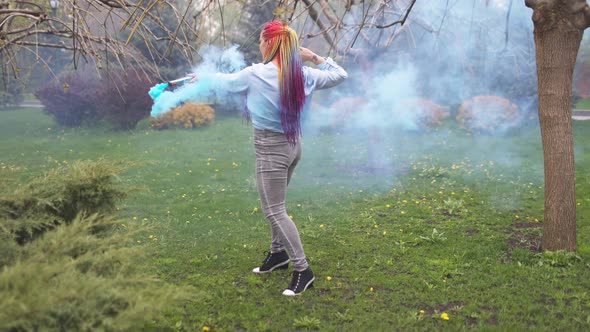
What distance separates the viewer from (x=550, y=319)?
124 inches

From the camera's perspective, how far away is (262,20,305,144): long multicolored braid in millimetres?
3336

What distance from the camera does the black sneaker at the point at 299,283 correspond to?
3.56 metres

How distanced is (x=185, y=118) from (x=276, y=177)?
12.7 meters

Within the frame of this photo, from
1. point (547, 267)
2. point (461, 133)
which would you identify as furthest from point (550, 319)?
point (461, 133)

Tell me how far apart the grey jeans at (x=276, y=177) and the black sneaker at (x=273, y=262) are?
0.42m

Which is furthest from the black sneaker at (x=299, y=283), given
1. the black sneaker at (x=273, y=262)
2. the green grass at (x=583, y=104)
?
the green grass at (x=583, y=104)

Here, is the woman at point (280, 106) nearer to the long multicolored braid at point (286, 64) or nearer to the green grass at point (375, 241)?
the long multicolored braid at point (286, 64)

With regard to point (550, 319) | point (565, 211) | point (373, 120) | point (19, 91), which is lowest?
point (550, 319)

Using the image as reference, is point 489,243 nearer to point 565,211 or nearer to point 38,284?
point 565,211

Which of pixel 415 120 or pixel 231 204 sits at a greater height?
pixel 415 120

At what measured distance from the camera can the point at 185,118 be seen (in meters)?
15.7

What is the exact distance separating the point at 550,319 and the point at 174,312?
2293 mm

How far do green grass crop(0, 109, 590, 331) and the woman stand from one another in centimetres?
Answer: 47

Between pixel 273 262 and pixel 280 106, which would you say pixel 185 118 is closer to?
pixel 273 262
